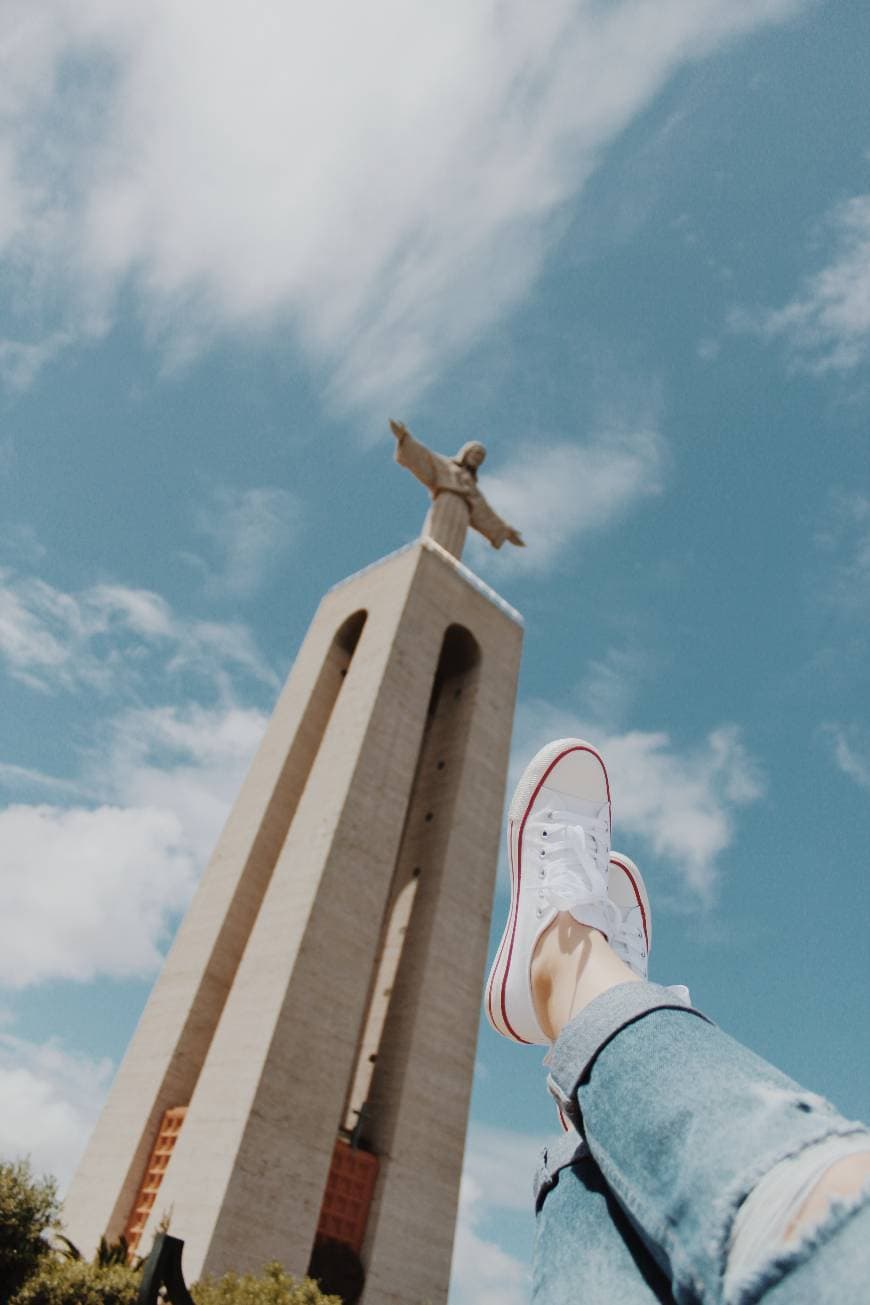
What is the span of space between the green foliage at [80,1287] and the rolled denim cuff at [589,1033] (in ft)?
32.1

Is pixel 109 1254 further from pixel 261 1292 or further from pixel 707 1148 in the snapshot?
pixel 707 1148

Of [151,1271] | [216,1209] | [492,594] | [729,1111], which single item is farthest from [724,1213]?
[492,594]

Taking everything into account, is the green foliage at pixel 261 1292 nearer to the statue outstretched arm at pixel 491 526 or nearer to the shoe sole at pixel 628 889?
the shoe sole at pixel 628 889

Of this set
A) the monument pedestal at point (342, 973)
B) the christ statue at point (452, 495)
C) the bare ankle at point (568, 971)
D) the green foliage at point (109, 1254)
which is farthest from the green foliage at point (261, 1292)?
the christ statue at point (452, 495)

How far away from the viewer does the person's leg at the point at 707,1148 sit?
0.76m

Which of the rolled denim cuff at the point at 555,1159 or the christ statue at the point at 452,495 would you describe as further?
the christ statue at the point at 452,495

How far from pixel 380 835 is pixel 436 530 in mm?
7934

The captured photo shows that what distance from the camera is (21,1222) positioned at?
10.1m

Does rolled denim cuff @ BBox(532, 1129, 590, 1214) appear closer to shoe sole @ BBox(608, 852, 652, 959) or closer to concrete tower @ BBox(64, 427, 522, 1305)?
shoe sole @ BBox(608, 852, 652, 959)

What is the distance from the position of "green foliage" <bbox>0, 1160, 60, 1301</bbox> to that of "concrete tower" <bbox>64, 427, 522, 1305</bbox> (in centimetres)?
106

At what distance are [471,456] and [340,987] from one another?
13.2 metres

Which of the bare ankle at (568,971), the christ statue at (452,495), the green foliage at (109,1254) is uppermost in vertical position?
the christ statue at (452,495)

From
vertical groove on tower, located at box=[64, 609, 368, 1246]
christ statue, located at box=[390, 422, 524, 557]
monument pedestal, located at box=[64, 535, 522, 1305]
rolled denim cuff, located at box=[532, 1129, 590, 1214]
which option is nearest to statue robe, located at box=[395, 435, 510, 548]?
christ statue, located at box=[390, 422, 524, 557]

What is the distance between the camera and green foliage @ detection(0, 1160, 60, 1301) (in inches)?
374
